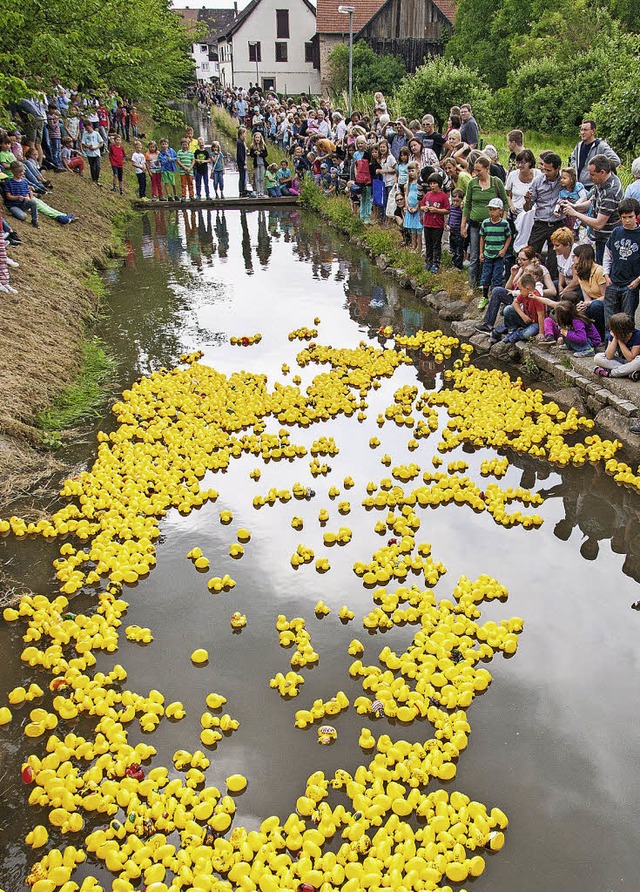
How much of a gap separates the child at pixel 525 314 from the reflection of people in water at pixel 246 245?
6.60 meters

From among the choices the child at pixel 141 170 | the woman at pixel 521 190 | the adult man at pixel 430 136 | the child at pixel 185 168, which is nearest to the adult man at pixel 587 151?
the woman at pixel 521 190

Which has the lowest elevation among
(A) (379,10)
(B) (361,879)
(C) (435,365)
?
(B) (361,879)

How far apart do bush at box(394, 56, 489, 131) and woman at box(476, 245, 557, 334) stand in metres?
12.7

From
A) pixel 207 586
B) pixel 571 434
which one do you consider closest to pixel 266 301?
pixel 571 434

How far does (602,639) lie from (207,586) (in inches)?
124

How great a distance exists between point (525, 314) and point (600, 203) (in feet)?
5.43

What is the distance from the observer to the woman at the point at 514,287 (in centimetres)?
933

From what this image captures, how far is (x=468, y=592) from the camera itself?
5.59 metres

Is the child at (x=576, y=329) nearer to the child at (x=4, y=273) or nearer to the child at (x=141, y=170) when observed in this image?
the child at (x=4, y=273)

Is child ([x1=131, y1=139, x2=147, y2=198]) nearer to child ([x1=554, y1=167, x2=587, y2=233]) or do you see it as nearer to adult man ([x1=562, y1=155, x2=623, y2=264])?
child ([x1=554, y1=167, x2=587, y2=233])

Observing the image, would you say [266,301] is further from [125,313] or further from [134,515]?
[134,515]

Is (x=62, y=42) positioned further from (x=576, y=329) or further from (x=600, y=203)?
(x=576, y=329)

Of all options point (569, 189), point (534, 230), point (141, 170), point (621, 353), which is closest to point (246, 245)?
point (141, 170)

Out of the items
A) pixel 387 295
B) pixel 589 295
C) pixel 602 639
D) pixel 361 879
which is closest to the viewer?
pixel 361 879
